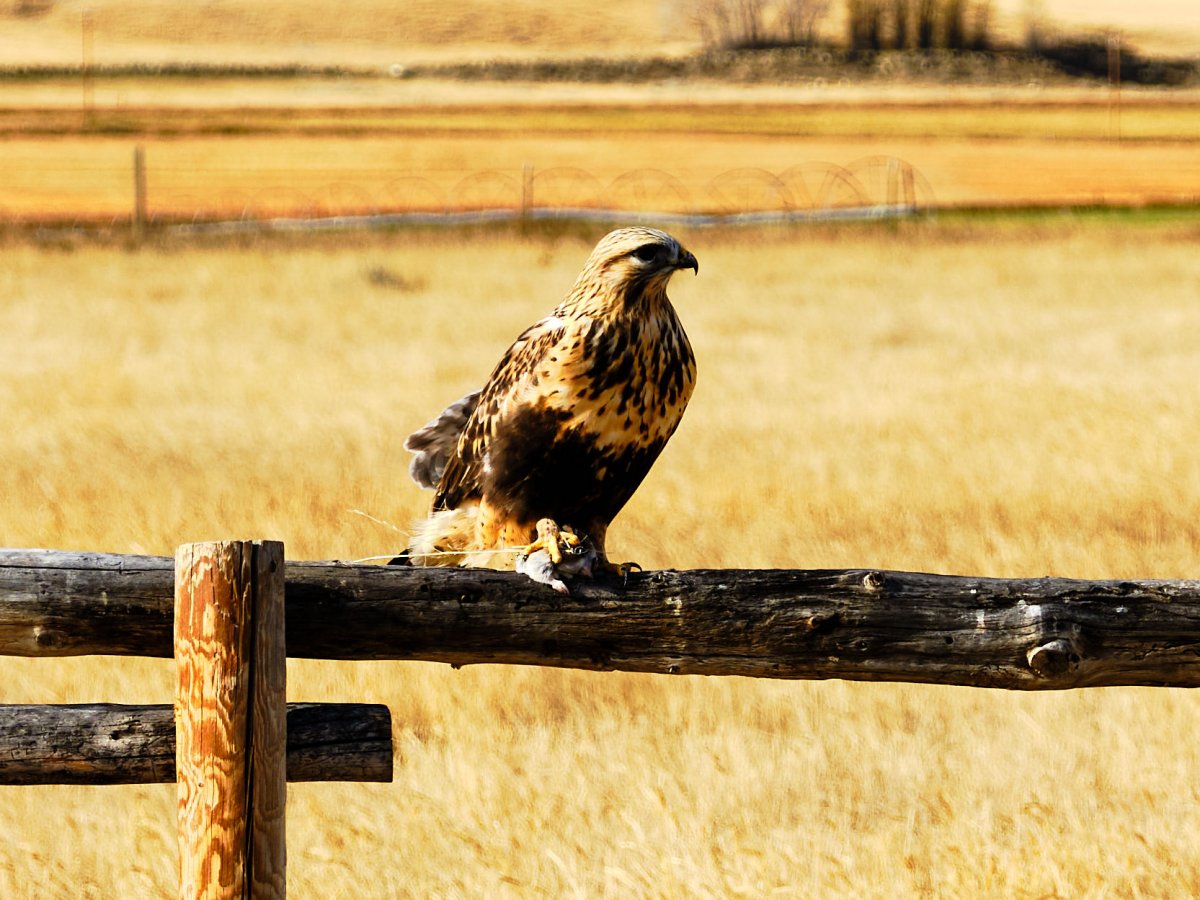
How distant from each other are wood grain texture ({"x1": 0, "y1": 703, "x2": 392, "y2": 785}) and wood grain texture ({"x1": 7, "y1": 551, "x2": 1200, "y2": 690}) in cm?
17

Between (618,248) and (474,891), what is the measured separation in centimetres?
197

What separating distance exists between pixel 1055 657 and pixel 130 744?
226 cm

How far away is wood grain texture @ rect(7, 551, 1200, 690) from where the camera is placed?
4.16 m

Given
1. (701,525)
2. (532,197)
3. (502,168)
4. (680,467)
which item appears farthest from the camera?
(502,168)

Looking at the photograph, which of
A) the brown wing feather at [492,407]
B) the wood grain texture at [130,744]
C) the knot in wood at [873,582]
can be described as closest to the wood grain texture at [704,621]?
the knot in wood at [873,582]

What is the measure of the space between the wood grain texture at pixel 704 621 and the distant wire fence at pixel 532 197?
25.7 meters

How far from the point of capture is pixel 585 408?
479cm

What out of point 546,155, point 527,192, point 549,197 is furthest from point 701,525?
point 546,155

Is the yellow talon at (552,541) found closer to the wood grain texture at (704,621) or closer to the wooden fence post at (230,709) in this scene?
the wood grain texture at (704,621)

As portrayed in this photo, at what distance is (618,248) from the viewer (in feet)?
15.3

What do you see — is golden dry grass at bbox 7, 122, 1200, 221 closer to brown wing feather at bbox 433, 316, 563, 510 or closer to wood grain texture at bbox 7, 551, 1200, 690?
brown wing feather at bbox 433, 316, 563, 510

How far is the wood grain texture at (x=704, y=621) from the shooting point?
4.16 meters

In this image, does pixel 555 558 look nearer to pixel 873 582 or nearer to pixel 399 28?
pixel 873 582

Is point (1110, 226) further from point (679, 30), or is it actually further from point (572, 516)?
point (679, 30)
